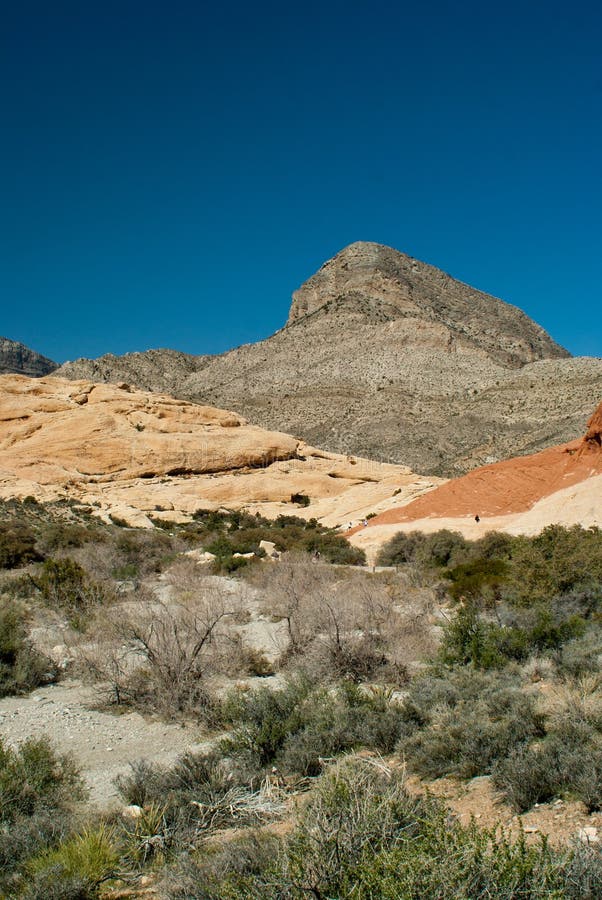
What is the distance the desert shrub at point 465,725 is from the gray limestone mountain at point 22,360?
547ft

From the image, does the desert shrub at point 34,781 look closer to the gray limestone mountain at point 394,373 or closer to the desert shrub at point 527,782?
the desert shrub at point 527,782

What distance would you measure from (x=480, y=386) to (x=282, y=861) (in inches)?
2936

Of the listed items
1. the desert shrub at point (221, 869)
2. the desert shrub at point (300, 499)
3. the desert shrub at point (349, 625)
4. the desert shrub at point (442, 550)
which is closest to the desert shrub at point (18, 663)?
the desert shrub at point (349, 625)

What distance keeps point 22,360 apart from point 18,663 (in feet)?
589

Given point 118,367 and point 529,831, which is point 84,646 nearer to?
point 529,831

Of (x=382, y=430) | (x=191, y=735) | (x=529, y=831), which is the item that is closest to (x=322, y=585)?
(x=191, y=735)

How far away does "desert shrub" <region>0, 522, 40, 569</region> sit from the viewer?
18438 millimetres

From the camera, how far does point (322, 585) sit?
43.2 feet

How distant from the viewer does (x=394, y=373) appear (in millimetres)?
79188

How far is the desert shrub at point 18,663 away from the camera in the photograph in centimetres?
808

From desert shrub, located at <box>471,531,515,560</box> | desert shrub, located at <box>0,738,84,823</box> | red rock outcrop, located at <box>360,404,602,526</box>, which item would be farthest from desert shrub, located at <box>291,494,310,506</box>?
desert shrub, located at <box>0,738,84,823</box>

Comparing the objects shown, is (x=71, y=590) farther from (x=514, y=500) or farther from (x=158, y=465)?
(x=158, y=465)

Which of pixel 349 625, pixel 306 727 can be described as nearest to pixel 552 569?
pixel 349 625

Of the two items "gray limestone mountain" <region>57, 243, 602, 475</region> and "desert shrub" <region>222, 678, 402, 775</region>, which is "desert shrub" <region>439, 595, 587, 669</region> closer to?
"desert shrub" <region>222, 678, 402, 775</region>
